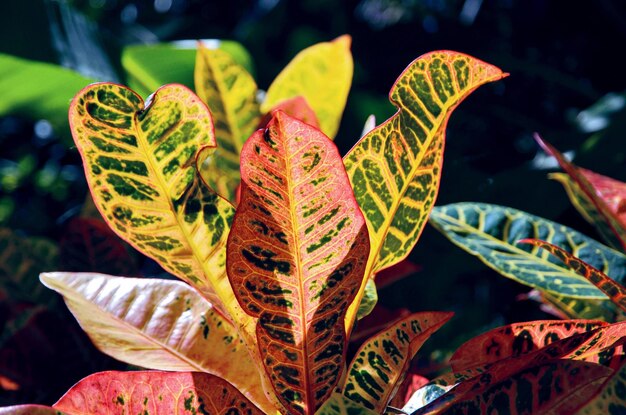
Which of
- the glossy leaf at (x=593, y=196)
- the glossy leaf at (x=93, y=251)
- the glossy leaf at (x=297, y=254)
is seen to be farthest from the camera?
the glossy leaf at (x=93, y=251)

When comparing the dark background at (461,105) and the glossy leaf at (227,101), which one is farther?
the dark background at (461,105)

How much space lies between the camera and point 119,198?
435 mm

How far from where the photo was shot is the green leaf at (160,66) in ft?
3.23

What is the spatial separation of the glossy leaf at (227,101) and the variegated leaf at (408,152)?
0.89 feet

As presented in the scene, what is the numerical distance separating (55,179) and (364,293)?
1.16 meters

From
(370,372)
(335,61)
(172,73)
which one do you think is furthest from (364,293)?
(172,73)

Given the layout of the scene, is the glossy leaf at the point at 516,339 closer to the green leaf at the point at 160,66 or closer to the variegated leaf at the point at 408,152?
the variegated leaf at the point at 408,152

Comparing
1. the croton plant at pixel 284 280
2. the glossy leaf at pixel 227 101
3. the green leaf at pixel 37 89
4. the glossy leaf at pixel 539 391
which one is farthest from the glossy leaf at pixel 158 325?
the green leaf at pixel 37 89

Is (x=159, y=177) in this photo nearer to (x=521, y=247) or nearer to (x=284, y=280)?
(x=284, y=280)

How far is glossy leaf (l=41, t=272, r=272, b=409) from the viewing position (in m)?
0.45

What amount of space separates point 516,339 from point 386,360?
10 centimetres

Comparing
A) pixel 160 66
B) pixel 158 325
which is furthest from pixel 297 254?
pixel 160 66

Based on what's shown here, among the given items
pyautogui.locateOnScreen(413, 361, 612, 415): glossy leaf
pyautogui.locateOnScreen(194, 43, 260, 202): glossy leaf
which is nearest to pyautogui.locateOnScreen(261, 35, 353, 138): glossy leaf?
pyautogui.locateOnScreen(194, 43, 260, 202): glossy leaf

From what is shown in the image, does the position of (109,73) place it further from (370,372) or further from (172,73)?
(370,372)
